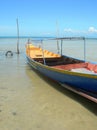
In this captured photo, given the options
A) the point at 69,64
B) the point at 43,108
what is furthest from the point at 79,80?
the point at 69,64

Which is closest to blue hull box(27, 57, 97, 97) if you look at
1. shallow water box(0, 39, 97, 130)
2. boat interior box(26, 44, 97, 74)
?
shallow water box(0, 39, 97, 130)

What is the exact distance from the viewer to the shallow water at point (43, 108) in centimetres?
553

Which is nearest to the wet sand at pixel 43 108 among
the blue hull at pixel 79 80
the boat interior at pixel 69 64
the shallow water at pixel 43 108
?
the shallow water at pixel 43 108

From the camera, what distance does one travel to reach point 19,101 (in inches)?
284

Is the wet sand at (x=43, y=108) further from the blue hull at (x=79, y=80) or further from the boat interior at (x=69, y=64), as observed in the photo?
the boat interior at (x=69, y=64)

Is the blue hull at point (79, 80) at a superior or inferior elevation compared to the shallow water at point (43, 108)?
superior

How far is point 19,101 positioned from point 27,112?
98cm

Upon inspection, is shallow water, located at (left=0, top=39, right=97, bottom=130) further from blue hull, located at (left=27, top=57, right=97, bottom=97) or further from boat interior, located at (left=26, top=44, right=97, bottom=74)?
boat interior, located at (left=26, top=44, right=97, bottom=74)

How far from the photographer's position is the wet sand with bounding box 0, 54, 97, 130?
218 inches

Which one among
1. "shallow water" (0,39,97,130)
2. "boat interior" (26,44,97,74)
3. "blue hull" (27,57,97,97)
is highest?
"boat interior" (26,44,97,74)

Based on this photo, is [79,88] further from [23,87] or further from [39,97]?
[23,87]

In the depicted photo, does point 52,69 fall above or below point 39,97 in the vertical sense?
above

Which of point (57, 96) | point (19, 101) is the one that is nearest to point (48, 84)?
point (57, 96)

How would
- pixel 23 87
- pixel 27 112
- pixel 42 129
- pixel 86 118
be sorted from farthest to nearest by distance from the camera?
pixel 23 87
pixel 27 112
pixel 86 118
pixel 42 129
